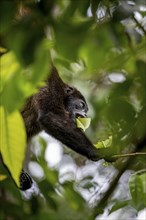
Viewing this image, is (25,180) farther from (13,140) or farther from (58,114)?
(13,140)

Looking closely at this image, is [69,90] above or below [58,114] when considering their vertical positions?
below

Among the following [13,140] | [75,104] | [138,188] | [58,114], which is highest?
[13,140]

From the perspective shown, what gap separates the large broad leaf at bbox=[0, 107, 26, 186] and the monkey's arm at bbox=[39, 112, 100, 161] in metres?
1.32

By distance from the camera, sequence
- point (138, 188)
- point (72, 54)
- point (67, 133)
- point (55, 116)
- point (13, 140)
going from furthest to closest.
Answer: point (55, 116) → point (67, 133) → point (138, 188) → point (13, 140) → point (72, 54)

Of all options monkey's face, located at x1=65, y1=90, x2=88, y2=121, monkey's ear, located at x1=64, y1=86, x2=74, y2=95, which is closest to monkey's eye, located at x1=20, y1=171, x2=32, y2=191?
monkey's face, located at x1=65, y1=90, x2=88, y2=121

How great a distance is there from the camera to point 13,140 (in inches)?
29.1

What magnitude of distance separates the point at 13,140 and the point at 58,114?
1963mm

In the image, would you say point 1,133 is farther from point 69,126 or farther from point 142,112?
point 69,126

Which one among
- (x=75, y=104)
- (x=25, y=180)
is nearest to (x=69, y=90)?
(x=75, y=104)

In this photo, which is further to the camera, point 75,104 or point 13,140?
point 75,104

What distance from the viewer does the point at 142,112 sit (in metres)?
0.69

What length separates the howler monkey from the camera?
2.34 metres

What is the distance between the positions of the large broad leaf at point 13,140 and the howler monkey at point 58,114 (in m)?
1.37

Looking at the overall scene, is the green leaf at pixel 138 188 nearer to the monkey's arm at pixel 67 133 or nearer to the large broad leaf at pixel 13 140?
the large broad leaf at pixel 13 140
